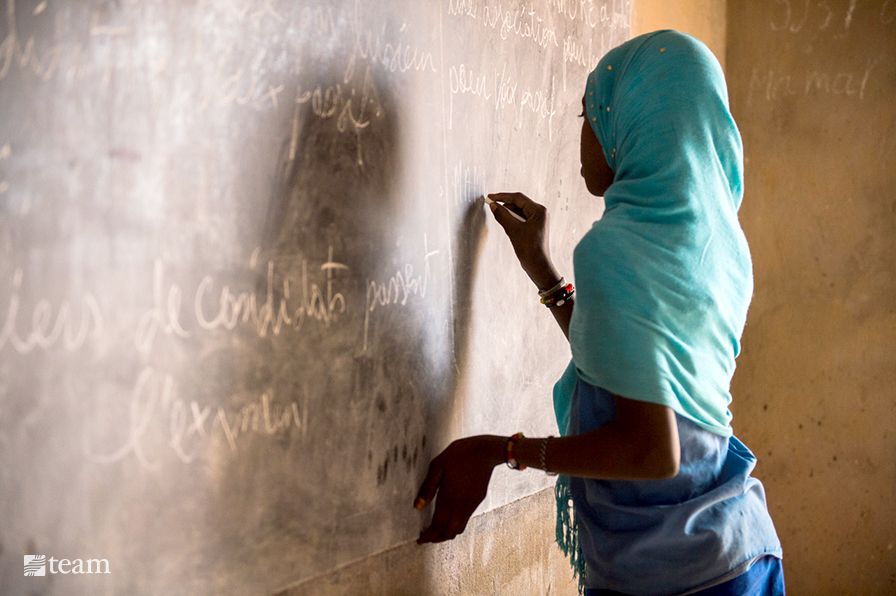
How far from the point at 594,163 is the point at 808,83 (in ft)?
5.08

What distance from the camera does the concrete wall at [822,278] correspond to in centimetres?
225

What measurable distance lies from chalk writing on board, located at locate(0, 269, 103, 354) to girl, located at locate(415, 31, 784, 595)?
2.12ft

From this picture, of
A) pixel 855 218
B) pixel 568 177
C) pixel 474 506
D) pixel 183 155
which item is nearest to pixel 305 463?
pixel 474 506

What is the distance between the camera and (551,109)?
1.54 m

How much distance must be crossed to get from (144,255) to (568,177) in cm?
110

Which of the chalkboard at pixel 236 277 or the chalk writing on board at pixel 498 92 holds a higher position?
the chalk writing on board at pixel 498 92

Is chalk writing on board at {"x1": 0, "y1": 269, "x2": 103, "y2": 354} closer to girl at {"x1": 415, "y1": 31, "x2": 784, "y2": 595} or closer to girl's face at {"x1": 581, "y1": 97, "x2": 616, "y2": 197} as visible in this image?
girl at {"x1": 415, "y1": 31, "x2": 784, "y2": 595}

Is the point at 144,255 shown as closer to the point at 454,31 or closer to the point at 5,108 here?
the point at 5,108

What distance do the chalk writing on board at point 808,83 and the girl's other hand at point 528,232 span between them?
1492 mm

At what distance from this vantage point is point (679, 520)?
1011mm

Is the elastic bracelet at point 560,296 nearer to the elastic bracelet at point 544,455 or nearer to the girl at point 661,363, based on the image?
the girl at point 661,363

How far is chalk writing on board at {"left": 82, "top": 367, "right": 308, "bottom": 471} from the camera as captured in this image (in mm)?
790

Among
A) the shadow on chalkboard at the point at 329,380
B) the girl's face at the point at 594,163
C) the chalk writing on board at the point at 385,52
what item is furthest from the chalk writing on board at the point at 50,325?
the girl's face at the point at 594,163

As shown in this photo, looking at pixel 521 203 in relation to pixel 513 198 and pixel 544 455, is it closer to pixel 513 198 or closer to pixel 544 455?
pixel 513 198
